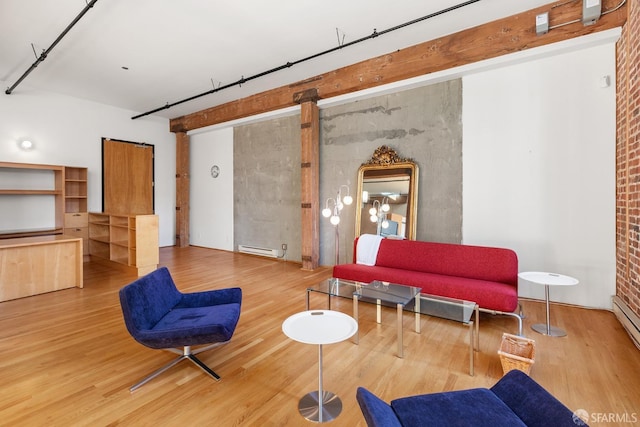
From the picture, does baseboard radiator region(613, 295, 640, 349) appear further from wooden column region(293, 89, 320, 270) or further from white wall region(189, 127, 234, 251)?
white wall region(189, 127, 234, 251)

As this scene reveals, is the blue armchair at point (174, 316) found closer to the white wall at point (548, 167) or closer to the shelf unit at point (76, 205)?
the white wall at point (548, 167)

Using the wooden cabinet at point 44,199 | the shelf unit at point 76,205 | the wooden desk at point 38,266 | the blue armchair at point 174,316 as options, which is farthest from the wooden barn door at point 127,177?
the blue armchair at point 174,316

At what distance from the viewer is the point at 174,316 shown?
97.1 inches

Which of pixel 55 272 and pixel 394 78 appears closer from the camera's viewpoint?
pixel 55 272

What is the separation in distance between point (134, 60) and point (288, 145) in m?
2.99

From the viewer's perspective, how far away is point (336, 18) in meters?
3.70

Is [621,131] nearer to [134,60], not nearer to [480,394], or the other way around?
[480,394]

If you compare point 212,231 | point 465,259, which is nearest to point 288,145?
point 212,231

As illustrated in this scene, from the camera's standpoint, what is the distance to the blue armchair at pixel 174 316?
6.83ft

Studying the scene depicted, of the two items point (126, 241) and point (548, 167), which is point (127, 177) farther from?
point (548, 167)

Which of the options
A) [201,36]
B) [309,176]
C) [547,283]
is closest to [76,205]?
[201,36]

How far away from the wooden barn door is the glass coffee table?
639cm

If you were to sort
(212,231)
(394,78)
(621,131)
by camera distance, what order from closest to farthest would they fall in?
1. (621,131)
2. (394,78)
3. (212,231)

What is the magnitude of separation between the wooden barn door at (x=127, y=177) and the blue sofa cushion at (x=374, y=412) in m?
7.93
